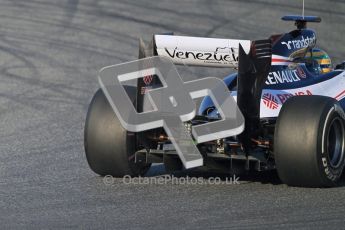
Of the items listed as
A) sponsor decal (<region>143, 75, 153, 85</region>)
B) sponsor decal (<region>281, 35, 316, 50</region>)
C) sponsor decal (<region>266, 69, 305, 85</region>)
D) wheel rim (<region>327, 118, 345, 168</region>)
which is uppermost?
sponsor decal (<region>281, 35, 316, 50</region>)

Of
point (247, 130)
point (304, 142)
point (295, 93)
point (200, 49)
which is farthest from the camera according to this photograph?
point (295, 93)

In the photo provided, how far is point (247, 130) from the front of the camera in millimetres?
7906

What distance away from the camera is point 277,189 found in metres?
7.96

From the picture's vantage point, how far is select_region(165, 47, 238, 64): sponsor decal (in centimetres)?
800

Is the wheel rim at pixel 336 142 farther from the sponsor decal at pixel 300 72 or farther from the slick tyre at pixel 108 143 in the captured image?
the slick tyre at pixel 108 143

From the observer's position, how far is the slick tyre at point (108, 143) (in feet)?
27.1

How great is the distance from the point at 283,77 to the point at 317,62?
3.26ft

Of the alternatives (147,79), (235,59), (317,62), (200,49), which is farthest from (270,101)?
(317,62)

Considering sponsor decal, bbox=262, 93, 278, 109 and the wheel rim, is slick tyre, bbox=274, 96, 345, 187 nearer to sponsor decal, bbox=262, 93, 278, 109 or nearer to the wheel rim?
the wheel rim

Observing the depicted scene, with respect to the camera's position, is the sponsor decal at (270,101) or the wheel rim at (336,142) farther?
the sponsor decal at (270,101)

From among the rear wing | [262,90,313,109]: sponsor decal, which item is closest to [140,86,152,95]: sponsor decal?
the rear wing

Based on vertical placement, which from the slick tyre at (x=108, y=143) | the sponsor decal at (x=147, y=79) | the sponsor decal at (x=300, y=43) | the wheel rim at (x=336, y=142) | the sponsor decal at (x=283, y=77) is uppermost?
the sponsor decal at (x=300, y=43)

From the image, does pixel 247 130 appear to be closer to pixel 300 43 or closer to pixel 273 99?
pixel 273 99

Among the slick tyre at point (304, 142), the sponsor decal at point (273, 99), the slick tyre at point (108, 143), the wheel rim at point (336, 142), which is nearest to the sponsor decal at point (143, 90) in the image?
the slick tyre at point (108, 143)
